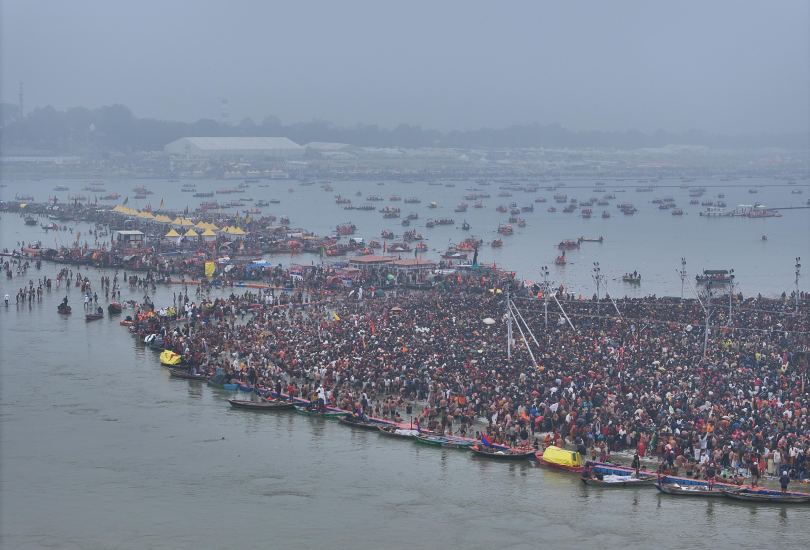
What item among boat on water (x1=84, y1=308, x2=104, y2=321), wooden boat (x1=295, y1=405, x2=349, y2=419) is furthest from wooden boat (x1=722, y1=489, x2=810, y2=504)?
boat on water (x1=84, y1=308, x2=104, y2=321)

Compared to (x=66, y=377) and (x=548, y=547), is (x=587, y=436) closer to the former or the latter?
(x=548, y=547)

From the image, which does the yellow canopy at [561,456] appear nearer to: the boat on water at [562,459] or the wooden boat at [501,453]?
the boat on water at [562,459]

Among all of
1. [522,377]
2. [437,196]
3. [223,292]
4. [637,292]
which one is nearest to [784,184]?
[437,196]

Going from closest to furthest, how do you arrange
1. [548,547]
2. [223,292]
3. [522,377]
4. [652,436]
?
[548,547] < [652,436] < [522,377] < [223,292]

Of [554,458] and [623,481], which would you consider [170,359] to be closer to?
[554,458]

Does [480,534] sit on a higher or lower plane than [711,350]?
lower

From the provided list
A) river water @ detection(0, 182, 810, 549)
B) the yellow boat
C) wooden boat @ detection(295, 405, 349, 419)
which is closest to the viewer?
river water @ detection(0, 182, 810, 549)

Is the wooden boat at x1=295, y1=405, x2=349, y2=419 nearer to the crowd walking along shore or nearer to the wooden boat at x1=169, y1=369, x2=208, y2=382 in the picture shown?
the crowd walking along shore
